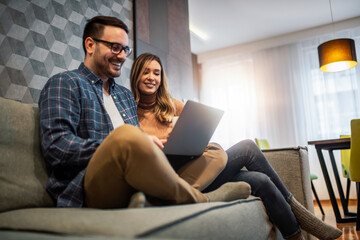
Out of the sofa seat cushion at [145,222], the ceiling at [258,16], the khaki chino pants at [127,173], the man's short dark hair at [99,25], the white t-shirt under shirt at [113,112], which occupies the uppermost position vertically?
the ceiling at [258,16]

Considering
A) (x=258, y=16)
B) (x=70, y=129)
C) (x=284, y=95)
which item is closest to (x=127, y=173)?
(x=70, y=129)

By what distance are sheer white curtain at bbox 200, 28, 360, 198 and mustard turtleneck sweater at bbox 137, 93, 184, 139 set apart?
3.51 m

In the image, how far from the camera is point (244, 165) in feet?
4.76

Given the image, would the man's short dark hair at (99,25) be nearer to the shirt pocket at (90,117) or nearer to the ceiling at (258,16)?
the shirt pocket at (90,117)

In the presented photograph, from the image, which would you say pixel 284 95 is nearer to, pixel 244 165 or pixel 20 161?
pixel 244 165

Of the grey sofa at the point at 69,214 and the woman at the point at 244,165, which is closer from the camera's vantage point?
the grey sofa at the point at 69,214

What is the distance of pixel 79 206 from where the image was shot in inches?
36.0

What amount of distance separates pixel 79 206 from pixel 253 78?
4596 mm

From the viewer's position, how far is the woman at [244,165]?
1251 mm

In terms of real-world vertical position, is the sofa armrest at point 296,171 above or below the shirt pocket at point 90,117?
below

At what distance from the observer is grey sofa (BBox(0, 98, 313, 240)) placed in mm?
613

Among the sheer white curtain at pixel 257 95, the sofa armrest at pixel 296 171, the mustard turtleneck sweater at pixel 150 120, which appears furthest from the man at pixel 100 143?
the sheer white curtain at pixel 257 95

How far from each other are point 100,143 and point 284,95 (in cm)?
434

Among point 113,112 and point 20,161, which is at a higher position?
point 113,112
